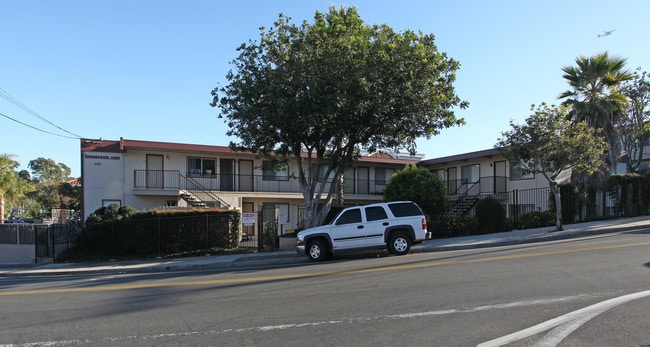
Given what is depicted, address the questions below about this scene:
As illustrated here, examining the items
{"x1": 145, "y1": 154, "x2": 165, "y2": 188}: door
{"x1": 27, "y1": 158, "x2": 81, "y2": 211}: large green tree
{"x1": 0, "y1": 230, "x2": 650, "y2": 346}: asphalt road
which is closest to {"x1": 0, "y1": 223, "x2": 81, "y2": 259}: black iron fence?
{"x1": 145, "y1": 154, "x2": 165, "y2": 188}: door

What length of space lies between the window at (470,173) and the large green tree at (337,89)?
1447cm

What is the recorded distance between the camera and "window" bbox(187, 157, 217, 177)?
3003 cm

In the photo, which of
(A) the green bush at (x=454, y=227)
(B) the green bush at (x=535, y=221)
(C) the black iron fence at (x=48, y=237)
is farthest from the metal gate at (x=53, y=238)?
(B) the green bush at (x=535, y=221)

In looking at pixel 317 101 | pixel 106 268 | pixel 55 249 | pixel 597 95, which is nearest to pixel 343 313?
pixel 317 101

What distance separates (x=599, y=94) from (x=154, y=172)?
24504 mm

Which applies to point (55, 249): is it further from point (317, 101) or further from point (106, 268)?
point (317, 101)

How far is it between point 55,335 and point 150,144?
22238 millimetres

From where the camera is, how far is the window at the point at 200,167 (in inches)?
1182

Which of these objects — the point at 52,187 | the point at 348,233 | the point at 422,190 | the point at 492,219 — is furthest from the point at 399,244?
the point at 52,187

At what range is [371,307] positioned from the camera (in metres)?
7.67

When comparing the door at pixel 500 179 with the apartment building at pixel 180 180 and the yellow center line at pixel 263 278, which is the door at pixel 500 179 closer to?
the apartment building at pixel 180 180

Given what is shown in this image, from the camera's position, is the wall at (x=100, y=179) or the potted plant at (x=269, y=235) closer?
the potted plant at (x=269, y=235)

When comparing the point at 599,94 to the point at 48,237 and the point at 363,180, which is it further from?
the point at 48,237

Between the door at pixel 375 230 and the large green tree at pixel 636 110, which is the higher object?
the large green tree at pixel 636 110
